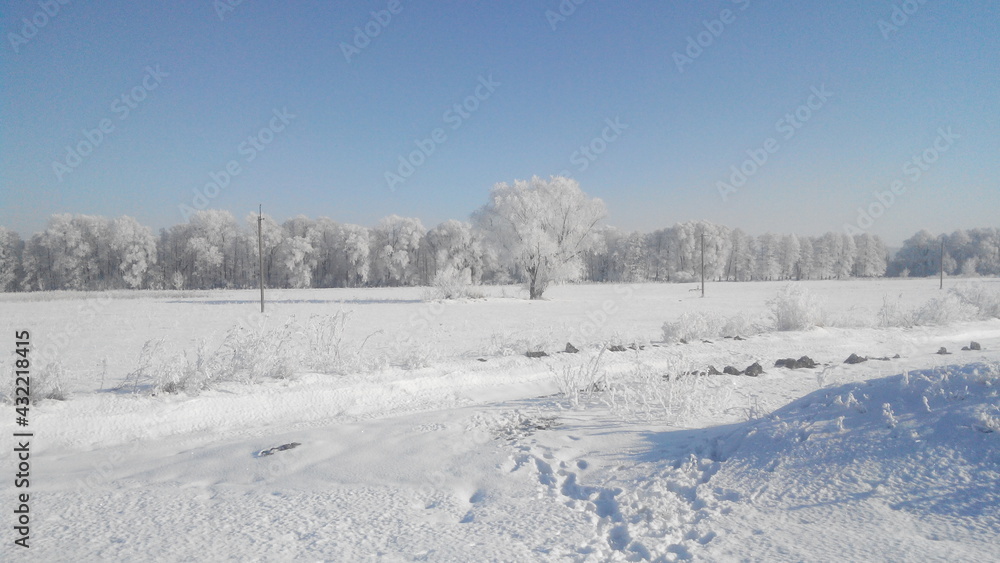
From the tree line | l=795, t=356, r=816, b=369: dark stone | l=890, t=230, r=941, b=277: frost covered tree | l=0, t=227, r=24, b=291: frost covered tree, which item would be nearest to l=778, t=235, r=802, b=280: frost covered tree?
the tree line

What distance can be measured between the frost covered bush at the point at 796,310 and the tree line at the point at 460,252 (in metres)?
20.3

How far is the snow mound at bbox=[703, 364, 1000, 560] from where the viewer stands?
3.13m

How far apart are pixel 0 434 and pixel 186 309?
22.9 m

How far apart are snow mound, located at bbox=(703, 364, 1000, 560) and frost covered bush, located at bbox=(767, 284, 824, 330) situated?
12359 mm

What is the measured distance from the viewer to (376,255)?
70.6 m

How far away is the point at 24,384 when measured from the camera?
7.05m

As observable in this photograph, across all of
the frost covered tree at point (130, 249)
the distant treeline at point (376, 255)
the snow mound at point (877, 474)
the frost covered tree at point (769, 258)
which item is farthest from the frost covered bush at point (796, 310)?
the frost covered tree at point (769, 258)

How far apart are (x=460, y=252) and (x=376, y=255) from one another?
39.6ft

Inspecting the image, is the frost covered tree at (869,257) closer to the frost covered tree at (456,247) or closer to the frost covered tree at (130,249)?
the frost covered tree at (456,247)

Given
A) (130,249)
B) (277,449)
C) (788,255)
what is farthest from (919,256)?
(130,249)

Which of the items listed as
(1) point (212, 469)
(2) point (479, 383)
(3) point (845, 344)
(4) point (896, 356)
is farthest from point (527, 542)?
(3) point (845, 344)

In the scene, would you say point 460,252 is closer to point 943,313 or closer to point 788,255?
point 943,313

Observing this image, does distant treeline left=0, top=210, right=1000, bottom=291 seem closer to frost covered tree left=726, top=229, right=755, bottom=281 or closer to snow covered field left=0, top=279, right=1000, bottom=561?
frost covered tree left=726, top=229, right=755, bottom=281

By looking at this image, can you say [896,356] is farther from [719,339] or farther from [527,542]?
[527,542]
